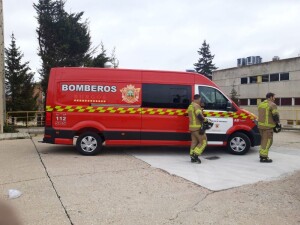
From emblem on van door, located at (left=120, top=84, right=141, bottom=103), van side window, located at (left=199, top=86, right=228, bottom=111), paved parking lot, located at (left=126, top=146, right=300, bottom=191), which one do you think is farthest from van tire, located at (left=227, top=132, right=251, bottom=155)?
emblem on van door, located at (left=120, top=84, right=141, bottom=103)

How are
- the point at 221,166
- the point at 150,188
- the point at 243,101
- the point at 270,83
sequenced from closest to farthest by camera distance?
the point at 150,188
the point at 221,166
the point at 270,83
the point at 243,101

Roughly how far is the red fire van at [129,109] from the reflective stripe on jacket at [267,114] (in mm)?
1099

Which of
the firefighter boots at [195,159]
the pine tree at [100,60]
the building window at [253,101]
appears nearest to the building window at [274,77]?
the building window at [253,101]

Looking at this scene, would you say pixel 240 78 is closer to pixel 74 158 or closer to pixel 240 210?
pixel 74 158

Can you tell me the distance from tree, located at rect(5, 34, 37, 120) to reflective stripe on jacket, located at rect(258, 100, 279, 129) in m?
20.4

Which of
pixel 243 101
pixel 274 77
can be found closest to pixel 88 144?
pixel 274 77

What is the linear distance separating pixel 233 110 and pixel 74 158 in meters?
4.85

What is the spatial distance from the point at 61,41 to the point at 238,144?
17.7 m

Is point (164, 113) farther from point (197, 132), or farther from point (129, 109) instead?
point (197, 132)

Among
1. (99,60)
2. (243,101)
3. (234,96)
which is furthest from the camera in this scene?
(243,101)

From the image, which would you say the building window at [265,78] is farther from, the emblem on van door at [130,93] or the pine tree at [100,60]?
the emblem on van door at [130,93]

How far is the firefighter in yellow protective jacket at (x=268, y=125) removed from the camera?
9.12 metres

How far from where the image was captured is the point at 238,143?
10367 mm

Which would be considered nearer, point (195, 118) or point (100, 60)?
point (195, 118)
